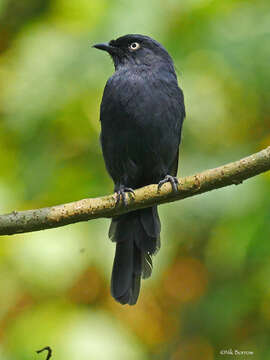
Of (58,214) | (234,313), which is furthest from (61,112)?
(234,313)

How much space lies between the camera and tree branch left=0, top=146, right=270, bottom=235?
3.12 m

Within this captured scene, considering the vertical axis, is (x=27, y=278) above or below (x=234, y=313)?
above

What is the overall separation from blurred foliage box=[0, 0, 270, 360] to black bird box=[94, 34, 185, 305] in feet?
0.58

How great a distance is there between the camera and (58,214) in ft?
10.4

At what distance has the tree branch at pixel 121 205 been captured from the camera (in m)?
3.12

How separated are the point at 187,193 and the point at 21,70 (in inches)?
59.9

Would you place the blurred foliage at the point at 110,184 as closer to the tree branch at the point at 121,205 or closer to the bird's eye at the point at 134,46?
the tree branch at the point at 121,205

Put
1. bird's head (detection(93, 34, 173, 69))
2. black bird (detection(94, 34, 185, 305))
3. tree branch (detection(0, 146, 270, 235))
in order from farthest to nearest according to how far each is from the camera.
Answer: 1. bird's head (detection(93, 34, 173, 69))
2. black bird (detection(94, 34, 185, 305))
3. tree branch (detection(0, 146, 270, 235))

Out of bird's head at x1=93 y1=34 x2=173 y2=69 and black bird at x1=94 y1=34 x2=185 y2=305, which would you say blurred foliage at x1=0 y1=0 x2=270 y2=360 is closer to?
black bird at x1=94 y1=34 x2=185 y2=305

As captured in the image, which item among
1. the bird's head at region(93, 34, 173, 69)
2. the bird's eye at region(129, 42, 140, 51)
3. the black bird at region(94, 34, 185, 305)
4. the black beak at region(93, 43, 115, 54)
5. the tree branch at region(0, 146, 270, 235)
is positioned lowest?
the tree branch at region(0, 146, 270, 235)

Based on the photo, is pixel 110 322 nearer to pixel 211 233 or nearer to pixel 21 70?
pixel 211 233

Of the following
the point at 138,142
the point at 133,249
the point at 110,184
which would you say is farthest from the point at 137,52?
the point at 133,249

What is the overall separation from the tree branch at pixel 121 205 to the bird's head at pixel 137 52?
157 cm

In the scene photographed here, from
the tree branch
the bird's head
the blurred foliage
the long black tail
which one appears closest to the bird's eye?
the bird's head
